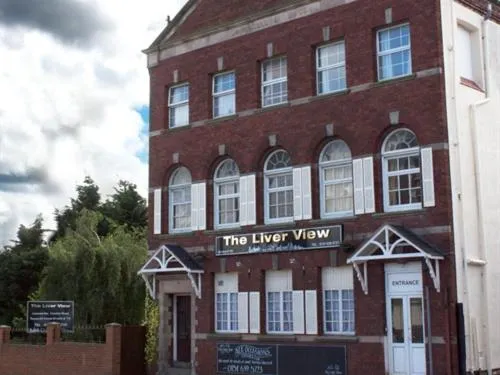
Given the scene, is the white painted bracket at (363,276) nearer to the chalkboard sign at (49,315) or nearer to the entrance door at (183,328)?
the entrance door at (183,328)

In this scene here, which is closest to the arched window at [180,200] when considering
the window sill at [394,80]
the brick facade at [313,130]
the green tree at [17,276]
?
the brick facade at [313,130]

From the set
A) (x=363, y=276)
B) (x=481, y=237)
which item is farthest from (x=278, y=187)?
(x=481, y=237)

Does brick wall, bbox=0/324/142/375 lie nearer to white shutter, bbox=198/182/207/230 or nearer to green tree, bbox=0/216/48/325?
white shutter, bbox=198/182/207/230

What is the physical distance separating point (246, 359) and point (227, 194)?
554 cm

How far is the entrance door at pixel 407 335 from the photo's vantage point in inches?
848

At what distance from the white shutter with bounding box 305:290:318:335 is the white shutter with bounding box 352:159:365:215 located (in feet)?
9.63

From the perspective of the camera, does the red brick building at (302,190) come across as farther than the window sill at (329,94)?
No

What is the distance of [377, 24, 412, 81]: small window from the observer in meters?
22.8

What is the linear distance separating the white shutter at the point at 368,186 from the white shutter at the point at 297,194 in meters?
2.38

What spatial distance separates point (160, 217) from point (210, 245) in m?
2.82

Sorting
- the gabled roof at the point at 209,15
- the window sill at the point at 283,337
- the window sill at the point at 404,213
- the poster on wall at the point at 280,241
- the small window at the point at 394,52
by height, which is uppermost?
the gabled roof at the point at 209,15

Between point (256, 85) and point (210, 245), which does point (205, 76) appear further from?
point (210, 245)

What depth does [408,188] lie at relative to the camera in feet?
73.3

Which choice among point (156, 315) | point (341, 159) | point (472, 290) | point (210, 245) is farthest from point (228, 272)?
point (472, 290)
